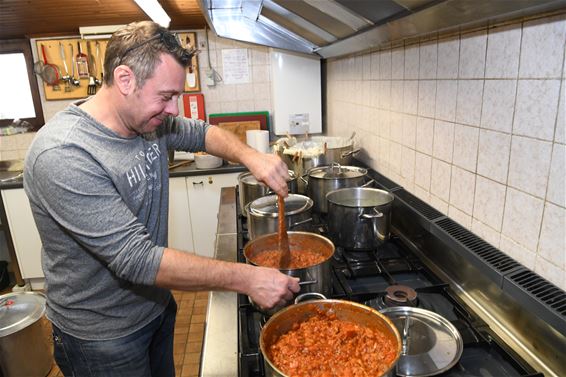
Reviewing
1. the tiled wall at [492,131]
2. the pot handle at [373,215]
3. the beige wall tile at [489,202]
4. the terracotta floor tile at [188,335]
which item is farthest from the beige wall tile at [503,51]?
the terracotta floor tile at [188,335]

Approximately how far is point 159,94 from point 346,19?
3.12 ft

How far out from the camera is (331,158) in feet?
6.57

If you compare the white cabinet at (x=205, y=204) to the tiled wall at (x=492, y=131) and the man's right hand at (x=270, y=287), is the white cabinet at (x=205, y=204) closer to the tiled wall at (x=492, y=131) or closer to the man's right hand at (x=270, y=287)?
the tiled wall at (x=492, y=131)

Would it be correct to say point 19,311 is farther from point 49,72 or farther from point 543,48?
point 543,48

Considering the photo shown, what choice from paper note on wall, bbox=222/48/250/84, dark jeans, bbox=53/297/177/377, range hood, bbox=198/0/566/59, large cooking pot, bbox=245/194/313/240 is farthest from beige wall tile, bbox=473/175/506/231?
paper note on wall, bbox=222/48/250/84

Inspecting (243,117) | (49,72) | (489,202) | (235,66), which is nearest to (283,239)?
(489,202)

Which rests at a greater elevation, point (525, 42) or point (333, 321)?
point (525, 42)

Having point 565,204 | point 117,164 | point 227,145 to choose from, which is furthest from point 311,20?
point 565,204

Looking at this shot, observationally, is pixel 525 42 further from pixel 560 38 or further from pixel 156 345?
pixel 156 345

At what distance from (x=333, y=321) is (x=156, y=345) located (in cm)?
70

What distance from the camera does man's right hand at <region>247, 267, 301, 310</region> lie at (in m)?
0.93

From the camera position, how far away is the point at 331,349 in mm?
874

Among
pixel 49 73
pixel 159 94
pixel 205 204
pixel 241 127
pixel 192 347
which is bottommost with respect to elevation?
pixel 192 347

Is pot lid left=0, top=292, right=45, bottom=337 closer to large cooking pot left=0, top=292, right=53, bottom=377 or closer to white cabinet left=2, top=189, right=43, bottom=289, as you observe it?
large cooking pot left=0, top=292, right=53, bottom=377
